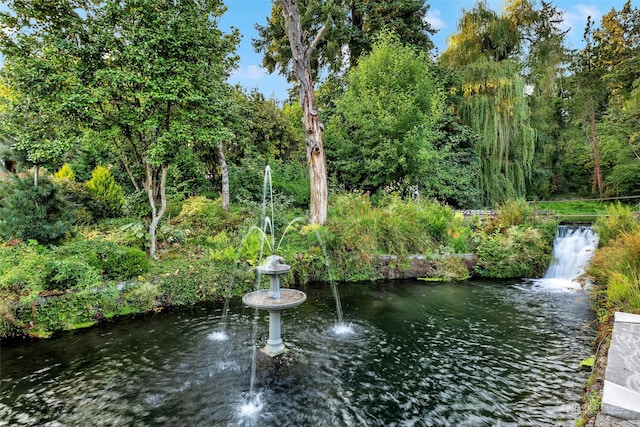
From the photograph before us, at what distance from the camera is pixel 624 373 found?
8.47ft

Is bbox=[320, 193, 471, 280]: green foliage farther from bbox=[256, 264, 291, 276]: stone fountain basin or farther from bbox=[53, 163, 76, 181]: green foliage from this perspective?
bbox=[53, 163, 76, 181]: green foliage

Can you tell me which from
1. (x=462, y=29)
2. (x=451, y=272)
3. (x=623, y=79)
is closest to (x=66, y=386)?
(x=451, y=272)

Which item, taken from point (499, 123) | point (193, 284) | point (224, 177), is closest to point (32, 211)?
point (193, 284)

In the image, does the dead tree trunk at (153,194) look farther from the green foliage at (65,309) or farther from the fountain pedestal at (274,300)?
the fountain pedestal at (274,300)

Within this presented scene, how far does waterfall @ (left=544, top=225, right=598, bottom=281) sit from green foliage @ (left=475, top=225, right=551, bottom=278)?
0.26 m

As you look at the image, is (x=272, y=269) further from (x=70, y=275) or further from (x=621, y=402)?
(x=70, y=275)

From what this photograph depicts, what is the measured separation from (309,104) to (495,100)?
31.3 ft

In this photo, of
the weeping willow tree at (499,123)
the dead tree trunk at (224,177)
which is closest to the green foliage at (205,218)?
the dead tree trunk at (224,177)

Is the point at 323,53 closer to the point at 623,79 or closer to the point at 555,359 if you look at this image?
the point at 623,79

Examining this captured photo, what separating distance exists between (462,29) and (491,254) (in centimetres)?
1216

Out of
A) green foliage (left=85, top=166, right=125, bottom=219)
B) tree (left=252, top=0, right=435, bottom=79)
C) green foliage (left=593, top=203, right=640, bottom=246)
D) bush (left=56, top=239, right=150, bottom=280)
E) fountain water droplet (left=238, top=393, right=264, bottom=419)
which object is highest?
tree (left=252, top=0, right=435, bottom=79)

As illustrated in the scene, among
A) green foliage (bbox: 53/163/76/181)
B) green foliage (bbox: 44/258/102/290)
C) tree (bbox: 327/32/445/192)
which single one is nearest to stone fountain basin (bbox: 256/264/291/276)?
green foliage (bbox: 44/258/102/290)

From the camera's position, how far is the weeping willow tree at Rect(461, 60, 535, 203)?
13.8 metres

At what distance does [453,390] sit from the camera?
3441 millimetres
